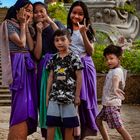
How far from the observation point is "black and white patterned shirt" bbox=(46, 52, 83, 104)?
585 centimetres

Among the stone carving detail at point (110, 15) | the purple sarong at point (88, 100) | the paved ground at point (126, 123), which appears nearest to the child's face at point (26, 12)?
the purple sarong at point (88, 100)

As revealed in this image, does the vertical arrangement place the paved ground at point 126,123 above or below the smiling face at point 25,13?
below

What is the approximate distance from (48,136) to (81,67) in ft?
2.78

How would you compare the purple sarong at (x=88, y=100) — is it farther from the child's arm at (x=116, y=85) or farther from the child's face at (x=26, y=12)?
the child's face at (x=26, y=12)

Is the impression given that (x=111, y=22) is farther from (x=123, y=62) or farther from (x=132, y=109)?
(x=132, y=109)

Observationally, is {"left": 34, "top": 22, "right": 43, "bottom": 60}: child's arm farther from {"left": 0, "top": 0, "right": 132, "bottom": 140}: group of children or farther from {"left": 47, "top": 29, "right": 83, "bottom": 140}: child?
{"left": 47, "top": 29, "right": 83, "bottom": 140}: child

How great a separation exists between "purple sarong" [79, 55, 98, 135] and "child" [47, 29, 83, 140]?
299mm

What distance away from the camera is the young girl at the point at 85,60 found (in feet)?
20.5

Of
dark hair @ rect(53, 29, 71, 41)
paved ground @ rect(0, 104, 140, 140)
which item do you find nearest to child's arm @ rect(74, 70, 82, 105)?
dark hair @ rect(53, 29, 71, 41)

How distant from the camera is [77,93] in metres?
5.92

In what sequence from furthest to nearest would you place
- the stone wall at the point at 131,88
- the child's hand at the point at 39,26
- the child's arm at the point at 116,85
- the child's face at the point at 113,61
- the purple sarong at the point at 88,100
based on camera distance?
1. the stone wall at the point at 131,88
2. the child's face at the point at 113,61
3. the child's arm at the point at 116,85
4. the purple sarong at the point at 88,100
5. the child's hand at the point at 39,26

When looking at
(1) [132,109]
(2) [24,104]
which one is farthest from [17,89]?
(1) [132,109]

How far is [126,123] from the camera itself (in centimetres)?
948

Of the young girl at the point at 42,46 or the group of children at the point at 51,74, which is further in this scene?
the young girl at the point at 42,46
